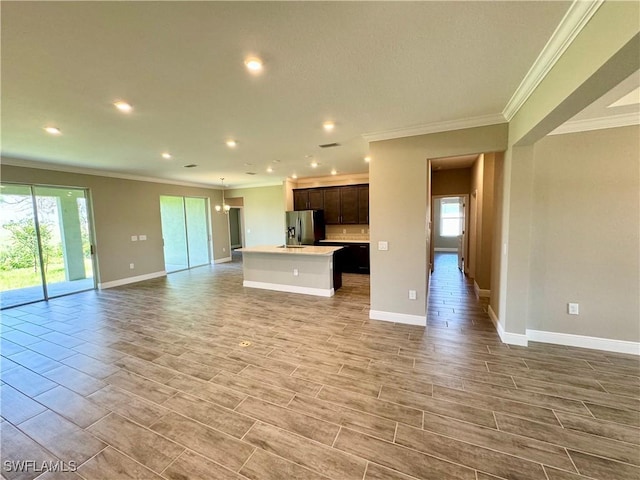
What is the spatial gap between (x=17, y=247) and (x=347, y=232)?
7.23 m

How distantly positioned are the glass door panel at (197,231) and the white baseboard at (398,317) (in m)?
6.84

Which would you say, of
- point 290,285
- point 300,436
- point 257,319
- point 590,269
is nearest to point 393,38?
point 300,436

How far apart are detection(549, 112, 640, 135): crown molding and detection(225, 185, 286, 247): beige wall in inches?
267

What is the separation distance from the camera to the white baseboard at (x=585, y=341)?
2832mm

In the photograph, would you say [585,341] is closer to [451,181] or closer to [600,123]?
[600,123]

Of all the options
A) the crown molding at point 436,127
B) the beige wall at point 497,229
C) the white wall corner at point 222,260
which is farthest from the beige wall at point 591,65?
the white wall corner at point 222,260

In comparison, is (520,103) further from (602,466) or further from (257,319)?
(257,319)

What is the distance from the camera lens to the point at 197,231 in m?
8.77

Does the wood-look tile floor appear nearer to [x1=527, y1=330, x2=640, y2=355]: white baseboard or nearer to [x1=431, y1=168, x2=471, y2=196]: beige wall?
[x1=527, y1=330, x2=640, y2=355]: white baseboard

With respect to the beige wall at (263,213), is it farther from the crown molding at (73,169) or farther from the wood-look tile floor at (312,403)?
the wood-look tile floor at (312,403)

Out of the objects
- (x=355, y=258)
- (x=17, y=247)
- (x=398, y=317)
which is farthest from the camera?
(x=355, y=258)

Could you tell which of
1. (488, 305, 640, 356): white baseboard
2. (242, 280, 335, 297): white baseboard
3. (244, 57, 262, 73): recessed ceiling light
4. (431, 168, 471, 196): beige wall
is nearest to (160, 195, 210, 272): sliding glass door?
(242, 280, 335, 297): white baseboard

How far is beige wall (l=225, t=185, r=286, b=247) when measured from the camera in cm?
877

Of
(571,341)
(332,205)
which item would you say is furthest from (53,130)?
(571,341)
